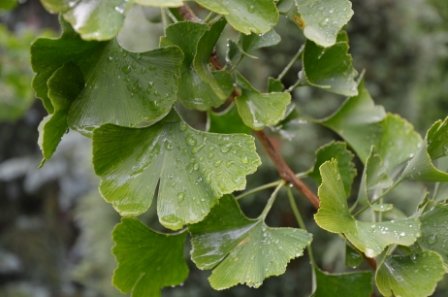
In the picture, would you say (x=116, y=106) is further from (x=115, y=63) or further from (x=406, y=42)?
(x=406, y=42)

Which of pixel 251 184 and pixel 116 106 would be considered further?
pixel 251 184

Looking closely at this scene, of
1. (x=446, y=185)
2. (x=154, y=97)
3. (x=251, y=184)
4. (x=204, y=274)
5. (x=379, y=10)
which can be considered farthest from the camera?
(x=379, y=10)

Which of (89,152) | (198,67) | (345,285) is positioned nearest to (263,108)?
(198,67)

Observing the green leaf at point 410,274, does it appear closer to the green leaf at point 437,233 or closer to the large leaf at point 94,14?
the green leaf at point 437,233

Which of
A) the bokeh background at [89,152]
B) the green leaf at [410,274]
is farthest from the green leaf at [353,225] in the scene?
the bokeh background at [89,152]

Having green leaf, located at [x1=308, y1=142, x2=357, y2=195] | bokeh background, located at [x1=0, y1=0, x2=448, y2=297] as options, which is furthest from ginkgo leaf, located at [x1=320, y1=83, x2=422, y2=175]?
bokeh background, located at [x1=0, y1=0, x2=448, y2=297]

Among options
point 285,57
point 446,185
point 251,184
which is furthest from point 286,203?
point 446,185

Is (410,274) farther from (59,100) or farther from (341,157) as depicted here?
(59,100)
